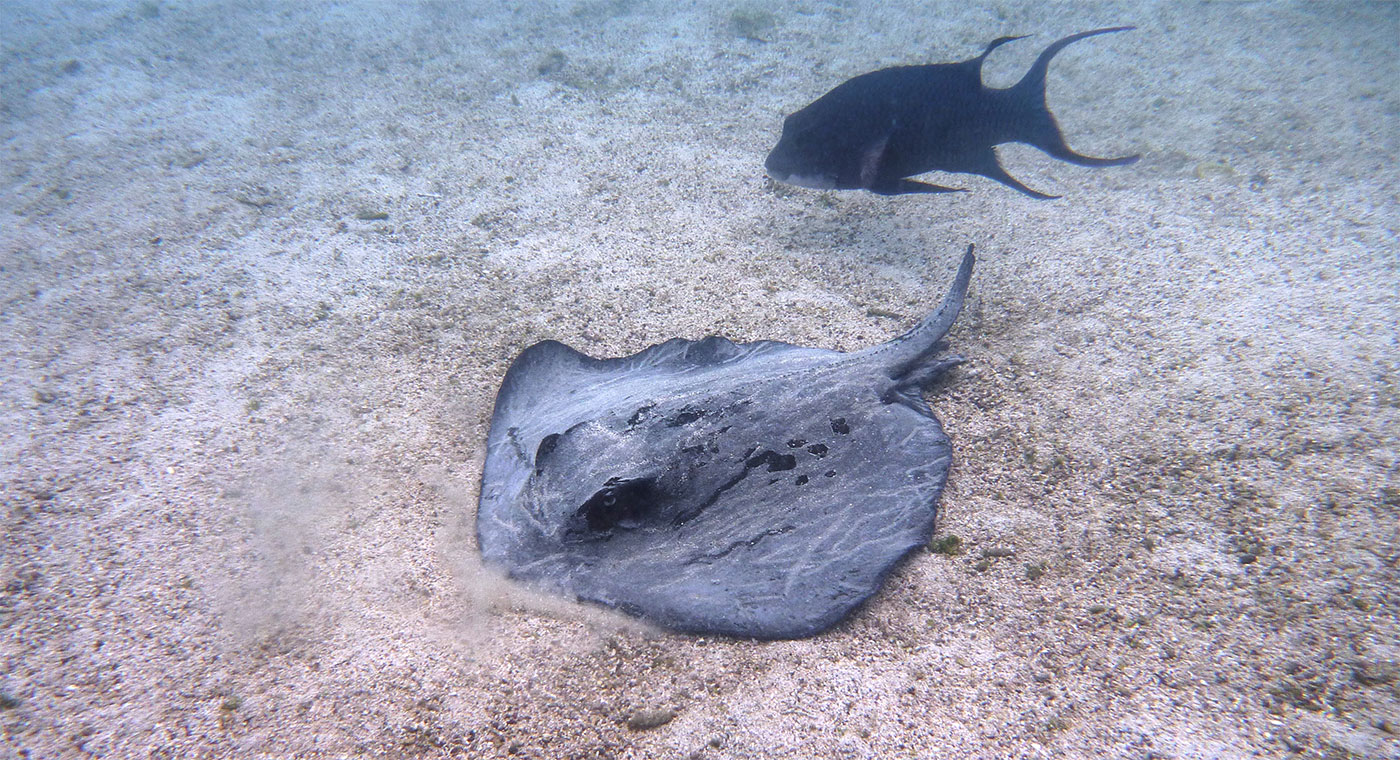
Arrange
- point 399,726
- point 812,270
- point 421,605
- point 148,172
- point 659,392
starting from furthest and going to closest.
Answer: point 148,172
point 812,270
point 659,392
point 421,605
point 399,726

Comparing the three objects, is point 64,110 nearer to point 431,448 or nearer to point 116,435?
point 116,435

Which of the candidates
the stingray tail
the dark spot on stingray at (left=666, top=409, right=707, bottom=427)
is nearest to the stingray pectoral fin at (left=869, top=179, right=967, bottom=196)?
the stingray tail

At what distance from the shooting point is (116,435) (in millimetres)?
3963

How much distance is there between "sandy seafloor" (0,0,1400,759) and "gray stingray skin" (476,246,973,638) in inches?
9.6

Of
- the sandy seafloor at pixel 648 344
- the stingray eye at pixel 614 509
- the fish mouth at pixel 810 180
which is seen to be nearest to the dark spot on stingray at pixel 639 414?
the stingray eye at pixel 614 509

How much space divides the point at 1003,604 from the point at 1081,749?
0.72 meters

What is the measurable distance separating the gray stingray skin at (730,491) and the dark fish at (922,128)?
181 cm

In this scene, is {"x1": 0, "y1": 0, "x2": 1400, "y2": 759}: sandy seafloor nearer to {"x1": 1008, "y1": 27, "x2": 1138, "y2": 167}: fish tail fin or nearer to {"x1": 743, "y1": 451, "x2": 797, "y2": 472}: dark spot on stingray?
{"x1": 743, "y1": 451, "x2": 797, "y2": 472}: dark spot on stingray

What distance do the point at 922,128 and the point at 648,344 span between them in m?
2.90

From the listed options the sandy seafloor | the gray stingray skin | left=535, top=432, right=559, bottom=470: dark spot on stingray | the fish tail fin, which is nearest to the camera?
the sandy seafloor

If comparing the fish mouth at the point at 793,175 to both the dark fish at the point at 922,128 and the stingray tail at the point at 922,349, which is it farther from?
the stingray tail at the point at 922,349

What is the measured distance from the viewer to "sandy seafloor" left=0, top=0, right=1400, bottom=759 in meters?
2.55

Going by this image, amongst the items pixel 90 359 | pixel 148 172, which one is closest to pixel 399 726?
pixel 90 359

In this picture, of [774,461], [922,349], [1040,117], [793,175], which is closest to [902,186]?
[793,175]
